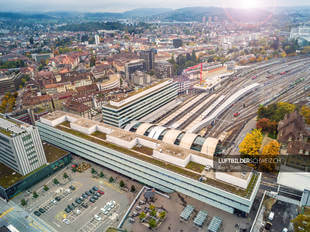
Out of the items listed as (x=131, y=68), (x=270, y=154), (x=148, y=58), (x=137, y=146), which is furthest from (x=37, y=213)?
(x=148, y=58)

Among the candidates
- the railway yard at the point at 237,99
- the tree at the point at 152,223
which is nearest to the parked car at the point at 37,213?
the tree at the point at 152,223

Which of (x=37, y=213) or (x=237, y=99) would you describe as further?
(x=237, y=99)

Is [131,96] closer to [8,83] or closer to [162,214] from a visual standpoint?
[162,214]

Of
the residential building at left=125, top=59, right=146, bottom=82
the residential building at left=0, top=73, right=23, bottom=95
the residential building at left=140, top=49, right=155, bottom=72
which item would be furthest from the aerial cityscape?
the residential building at left=140, top=49, right=155, bottom=72

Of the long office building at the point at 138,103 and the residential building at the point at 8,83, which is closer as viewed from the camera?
the long office building at the point at 138,103

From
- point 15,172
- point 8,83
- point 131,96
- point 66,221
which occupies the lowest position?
point 66,221

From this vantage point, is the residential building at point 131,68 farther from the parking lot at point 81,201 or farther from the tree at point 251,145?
the tree at point 251,145

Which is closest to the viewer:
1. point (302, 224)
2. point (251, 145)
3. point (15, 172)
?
point (302, 224)
